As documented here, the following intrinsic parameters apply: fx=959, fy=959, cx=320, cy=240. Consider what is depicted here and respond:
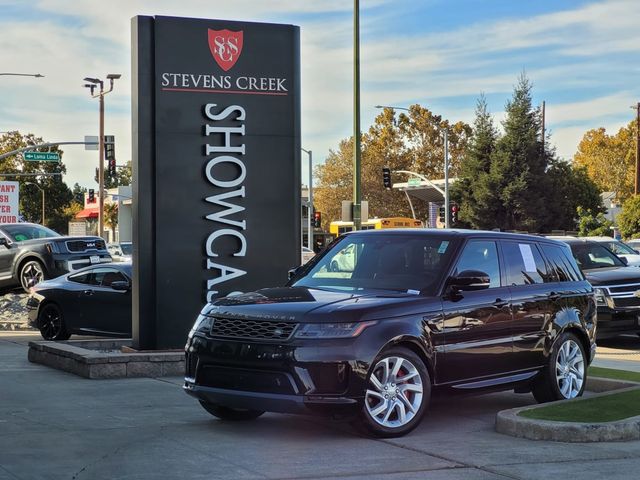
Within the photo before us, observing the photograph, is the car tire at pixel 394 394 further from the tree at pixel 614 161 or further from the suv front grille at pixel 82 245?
the tree at pixel 614 161

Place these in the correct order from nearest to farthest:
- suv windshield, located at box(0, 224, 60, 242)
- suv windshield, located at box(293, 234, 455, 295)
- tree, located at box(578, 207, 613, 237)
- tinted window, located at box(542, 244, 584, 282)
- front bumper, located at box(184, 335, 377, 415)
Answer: front bumper, located at box(184, 335, 377, 415), suv windshield, located at box(293, 234, 455, 295), tinted window, located at box(542, 244, 584, 282), suv windshield, located at box(0, 224, 60, 242), tree, located at box(578, 207, 613, 237)

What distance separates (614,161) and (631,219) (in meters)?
64.0

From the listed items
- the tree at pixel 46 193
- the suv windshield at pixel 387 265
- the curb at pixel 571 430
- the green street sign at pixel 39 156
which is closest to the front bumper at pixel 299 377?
the suv windshield at pixel 387 265

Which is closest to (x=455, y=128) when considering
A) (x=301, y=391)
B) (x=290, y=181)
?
(x=290, y=181)

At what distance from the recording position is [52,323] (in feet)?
55.1

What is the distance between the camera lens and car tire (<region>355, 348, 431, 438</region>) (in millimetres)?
7582

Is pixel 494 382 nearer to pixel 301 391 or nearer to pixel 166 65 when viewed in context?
pixel 301 391

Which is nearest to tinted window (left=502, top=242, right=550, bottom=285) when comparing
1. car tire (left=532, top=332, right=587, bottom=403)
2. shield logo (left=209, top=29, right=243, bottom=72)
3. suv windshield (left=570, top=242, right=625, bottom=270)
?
car tire (left=532, top=332, right=587, bottom=403)

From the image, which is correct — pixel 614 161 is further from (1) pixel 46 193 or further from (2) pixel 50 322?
(2) pixel 50 322

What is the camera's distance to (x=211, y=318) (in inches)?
316

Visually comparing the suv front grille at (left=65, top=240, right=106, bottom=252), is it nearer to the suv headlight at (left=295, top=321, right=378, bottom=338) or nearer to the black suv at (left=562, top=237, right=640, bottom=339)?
the black suv at (left=562, top=237, right=640, bottom=339)

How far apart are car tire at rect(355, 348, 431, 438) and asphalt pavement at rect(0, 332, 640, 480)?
0.13 m

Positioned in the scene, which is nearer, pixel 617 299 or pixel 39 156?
pixel 617 299

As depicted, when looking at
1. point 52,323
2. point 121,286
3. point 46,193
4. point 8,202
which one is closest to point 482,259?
point 121,286
